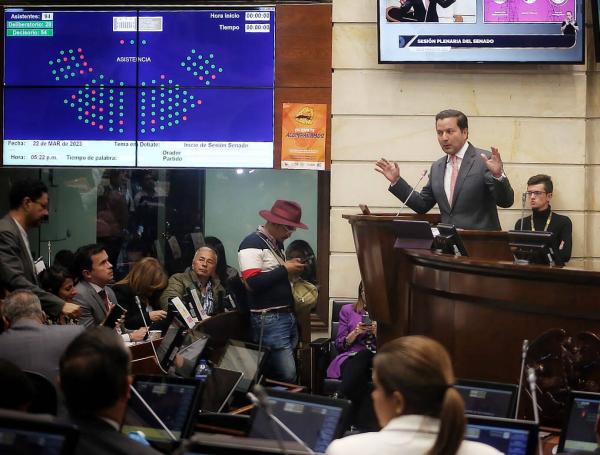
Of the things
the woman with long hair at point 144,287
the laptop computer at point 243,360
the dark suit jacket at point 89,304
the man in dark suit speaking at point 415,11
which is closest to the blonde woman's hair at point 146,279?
the woman with long hair at point 144,287

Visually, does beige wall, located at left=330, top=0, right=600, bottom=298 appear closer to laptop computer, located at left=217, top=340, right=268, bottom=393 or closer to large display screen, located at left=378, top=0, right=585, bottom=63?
large display screen, located at left=378, top=0, right=585, bottom=63

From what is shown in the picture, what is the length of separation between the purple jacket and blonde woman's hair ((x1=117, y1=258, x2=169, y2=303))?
128cm

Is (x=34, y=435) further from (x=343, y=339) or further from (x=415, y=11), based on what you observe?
(x=415, y=11)

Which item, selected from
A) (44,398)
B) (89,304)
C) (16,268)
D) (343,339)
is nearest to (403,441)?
(44,398)

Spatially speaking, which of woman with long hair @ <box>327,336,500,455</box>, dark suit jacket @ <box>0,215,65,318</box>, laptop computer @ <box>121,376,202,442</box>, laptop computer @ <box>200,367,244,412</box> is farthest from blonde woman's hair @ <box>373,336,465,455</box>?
dark suit jacket @ <box>0,215,65,318</box>

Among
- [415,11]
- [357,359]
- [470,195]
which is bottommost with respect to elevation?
[357,359]

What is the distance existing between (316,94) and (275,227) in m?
1.31

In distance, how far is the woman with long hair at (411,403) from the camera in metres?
2.23

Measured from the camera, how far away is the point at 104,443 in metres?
2.14

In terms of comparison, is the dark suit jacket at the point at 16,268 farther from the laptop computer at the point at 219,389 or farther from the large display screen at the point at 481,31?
the large display screen at the point at 481,31

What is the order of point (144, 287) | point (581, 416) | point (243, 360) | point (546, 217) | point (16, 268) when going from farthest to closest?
point (546, 217)
point (144, 287)
point (16, 268)
point (243, 360)
point (581, 416)

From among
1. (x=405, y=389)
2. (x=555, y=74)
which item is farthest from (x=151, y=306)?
(x=405, y=389)

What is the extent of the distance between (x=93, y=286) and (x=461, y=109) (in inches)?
123

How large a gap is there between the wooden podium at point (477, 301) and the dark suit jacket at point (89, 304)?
1.64 meters
